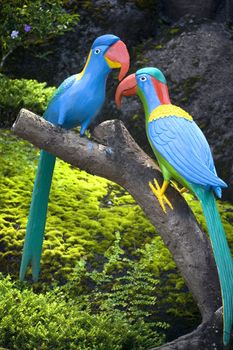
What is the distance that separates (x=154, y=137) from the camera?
470 cm

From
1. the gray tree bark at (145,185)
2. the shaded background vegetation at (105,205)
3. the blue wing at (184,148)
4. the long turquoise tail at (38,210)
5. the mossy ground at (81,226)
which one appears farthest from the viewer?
the mossy ground at (81,226)

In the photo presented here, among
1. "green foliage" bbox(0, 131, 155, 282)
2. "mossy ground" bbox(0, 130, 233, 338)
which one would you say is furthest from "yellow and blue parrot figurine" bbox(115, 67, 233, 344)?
"green foliage" bbox(0, 131, 155, 282)

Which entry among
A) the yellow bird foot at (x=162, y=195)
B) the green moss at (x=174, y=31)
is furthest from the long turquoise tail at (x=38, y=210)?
the green moss at (x=174, y=31)

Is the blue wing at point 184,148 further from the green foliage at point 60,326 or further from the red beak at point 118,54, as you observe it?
the green foliage at point 60,326

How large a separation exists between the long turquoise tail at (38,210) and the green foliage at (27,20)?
2.86 meters

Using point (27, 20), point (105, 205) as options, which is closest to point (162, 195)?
point (105, 205)

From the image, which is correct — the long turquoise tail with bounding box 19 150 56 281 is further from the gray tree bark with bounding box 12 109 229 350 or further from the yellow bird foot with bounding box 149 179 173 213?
the yellow bird foot with bounding box 149 179 173 213

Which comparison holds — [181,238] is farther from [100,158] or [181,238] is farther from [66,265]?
[66,265]

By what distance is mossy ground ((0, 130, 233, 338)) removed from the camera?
5.59m

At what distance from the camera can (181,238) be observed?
4742 mm

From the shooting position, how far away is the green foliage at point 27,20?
782 cm

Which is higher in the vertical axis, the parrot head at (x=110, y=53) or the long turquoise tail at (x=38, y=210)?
the parrot head at (x=110, y=53)

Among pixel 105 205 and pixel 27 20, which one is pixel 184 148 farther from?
pixel 27 20

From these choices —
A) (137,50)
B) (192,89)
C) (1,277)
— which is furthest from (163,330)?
(137,50)
